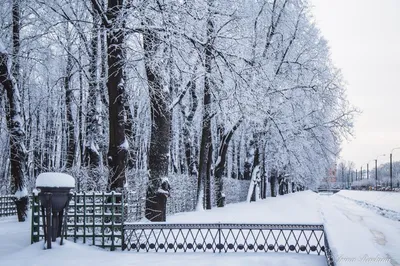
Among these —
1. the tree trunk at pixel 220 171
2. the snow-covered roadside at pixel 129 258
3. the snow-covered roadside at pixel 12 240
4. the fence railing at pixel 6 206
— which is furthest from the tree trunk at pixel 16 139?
the tree trunk at pixel 220 171

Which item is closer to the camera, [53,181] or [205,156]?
[53,181]

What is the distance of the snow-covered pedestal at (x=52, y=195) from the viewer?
30.6 feet

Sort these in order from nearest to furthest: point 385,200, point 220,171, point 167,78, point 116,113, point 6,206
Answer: point 116,113
point 167,78
point 6,206
point 220,171
point 385,200

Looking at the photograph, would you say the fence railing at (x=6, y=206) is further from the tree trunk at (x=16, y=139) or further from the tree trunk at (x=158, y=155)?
the tree trunk at (x=158, y=155)

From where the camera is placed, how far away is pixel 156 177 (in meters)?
13.6

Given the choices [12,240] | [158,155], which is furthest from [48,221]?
[158,155]

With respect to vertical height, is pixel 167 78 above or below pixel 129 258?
above

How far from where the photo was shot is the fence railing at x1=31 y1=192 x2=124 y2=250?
1028 centimetres

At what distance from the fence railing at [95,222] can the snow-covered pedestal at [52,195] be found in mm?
877

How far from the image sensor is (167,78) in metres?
14.9

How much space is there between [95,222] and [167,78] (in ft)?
19.7

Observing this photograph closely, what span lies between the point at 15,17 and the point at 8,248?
34.4 feet

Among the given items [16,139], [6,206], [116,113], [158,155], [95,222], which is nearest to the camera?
[95,222]

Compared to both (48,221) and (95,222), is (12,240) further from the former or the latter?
(48,221)
